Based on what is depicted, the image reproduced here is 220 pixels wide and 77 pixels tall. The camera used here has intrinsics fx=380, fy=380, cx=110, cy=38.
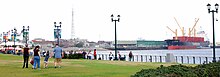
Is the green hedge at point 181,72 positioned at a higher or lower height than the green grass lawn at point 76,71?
higher

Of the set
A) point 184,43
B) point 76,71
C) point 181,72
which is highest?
point 181,72

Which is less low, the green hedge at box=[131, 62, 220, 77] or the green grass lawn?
the green hedge at box=[131, 62, 220, 77]

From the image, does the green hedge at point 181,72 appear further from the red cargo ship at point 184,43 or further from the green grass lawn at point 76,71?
the red cargo ship at point 184,43

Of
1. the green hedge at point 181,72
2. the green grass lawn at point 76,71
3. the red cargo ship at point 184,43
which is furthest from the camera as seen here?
the red cargo ship at point 184,43

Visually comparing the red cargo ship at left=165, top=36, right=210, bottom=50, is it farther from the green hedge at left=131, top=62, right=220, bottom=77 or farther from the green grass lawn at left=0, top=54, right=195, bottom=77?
the green hedge at left=131, top=62, right=220, bottom=77

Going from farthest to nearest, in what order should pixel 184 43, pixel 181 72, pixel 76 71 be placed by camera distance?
pixel 184 43, pixel 76 71, pixel 181 72

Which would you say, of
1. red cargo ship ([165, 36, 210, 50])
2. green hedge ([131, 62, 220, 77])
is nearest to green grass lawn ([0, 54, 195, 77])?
green hedge ([131, 62, 220, 77])

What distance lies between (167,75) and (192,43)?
17500 centimetres

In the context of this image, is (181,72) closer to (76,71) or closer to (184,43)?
(76,71)

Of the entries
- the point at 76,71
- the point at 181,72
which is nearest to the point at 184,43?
the point at 76,71

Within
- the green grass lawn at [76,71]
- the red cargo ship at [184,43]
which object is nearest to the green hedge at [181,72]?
the green grass lawn at [76,71]

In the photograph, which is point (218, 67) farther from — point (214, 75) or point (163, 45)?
point (163, 45)

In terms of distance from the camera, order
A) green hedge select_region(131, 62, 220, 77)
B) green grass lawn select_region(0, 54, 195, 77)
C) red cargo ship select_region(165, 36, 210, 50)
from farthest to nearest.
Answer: red cargo ship select_region(165, 36, 210, 50) → green grass lawn select_region(0, 54, 195, 77) → green hedge select_region(131, 62, 220, 77)

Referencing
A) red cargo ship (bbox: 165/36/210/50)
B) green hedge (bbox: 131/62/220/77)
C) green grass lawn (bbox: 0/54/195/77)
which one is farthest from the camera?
red cargo ship (bbox: 165/36/210/50)
